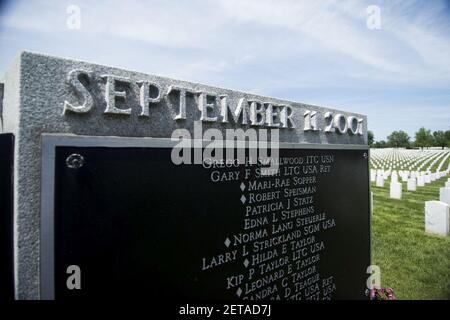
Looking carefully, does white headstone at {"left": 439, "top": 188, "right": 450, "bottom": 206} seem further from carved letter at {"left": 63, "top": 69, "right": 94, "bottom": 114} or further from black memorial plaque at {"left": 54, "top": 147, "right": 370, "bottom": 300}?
carved letter at {"left": 63, "top": 69, "right": 94, "bottom": 114}

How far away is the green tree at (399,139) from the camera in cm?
11475

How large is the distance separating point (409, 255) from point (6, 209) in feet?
20.1

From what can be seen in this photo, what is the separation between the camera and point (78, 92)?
163 centimetres

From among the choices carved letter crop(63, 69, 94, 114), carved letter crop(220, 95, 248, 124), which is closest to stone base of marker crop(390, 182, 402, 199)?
carved letter crop(220, 95, 248, 124)

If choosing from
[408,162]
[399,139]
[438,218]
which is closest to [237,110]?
[438,218]

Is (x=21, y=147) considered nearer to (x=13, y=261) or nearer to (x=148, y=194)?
(x=13, y=261)

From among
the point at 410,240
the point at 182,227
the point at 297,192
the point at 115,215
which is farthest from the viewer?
the point at 410,240

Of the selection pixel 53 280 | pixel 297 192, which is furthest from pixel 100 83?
pixel 297 192

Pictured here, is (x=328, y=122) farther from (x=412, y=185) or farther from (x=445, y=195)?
(x=412, y=185)

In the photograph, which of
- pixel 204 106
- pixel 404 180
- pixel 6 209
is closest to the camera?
pixel 6 209

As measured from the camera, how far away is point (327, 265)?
9.79 feet

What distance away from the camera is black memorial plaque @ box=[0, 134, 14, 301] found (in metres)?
1.47

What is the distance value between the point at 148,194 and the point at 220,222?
59 cm

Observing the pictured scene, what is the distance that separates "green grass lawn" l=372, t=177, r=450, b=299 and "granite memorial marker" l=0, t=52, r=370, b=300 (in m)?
2.01
